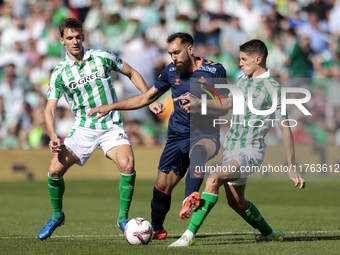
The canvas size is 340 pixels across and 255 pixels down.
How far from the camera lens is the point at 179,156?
20.9 feet

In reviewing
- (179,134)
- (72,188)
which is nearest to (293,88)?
(72,188)

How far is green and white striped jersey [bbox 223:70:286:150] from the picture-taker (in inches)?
219

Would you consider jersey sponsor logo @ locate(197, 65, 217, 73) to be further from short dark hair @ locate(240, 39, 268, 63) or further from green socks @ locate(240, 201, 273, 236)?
green socks @ locate(240, 201, 273, 236)

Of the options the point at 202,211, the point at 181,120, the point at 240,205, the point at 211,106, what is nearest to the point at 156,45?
the point at 181,120

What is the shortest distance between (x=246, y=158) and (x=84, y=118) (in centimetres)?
223

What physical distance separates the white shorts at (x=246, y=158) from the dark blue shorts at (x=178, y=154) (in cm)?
73

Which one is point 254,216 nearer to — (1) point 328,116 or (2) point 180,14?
(1) point 328,116

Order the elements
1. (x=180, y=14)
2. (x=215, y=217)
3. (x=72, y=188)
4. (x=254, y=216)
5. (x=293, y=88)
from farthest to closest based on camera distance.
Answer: (x=180, y=14)
(x=293, y=88)
(x=72, y=188)
(x=215, y=217)
(x=254, y=216)

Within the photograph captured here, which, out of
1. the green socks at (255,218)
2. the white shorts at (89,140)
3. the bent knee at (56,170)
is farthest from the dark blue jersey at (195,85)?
the bent knee at (56,170)

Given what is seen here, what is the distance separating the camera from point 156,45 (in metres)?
15.8

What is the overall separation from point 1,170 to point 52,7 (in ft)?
17.0

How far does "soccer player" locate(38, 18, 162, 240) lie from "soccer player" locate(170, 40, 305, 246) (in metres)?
1.26

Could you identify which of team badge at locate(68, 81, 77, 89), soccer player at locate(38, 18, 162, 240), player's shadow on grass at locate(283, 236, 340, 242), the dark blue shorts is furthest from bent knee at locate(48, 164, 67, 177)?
player's shadow on grass at locate(283, 236, 340, 242)

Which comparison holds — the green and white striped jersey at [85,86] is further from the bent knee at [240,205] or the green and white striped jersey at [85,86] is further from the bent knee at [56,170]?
the bent knee at [240,205]
